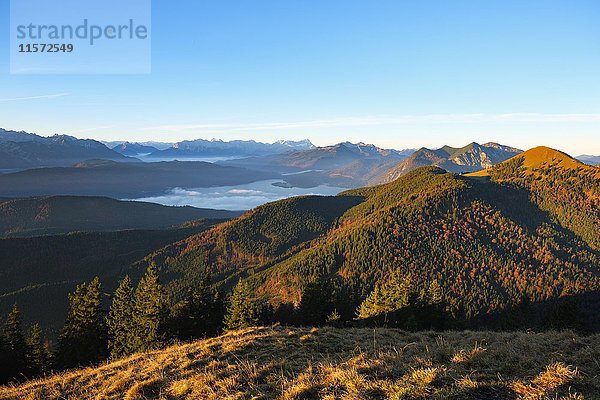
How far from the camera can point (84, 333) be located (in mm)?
45250

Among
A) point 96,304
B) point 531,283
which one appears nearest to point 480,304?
point 531,283

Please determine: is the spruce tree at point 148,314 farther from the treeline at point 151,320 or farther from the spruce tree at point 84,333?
the spruce tree at point 84,333

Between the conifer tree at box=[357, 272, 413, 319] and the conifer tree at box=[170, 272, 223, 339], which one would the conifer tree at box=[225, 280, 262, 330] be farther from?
the conifer tree at box=[357, 272, 413, 319]

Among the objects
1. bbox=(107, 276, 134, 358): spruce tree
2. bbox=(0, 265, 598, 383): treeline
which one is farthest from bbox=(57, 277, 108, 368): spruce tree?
bbox=(107, 276, 134, 358): spruce tree

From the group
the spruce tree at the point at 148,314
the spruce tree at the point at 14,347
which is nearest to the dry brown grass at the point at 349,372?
the spruce tree at the point at 148,314

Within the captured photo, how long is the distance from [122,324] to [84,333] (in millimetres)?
4645

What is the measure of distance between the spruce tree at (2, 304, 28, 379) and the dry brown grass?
34.7 metres

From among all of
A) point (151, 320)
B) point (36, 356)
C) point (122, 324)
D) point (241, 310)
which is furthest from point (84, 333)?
point (241, 310)

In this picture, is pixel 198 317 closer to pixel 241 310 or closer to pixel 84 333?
pixel 241 310

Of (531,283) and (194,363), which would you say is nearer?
(194,363)

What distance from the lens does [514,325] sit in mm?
54844

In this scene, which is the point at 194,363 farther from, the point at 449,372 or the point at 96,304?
the point at 96,304

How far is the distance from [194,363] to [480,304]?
18228cm

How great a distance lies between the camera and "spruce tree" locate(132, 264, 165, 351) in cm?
4438
